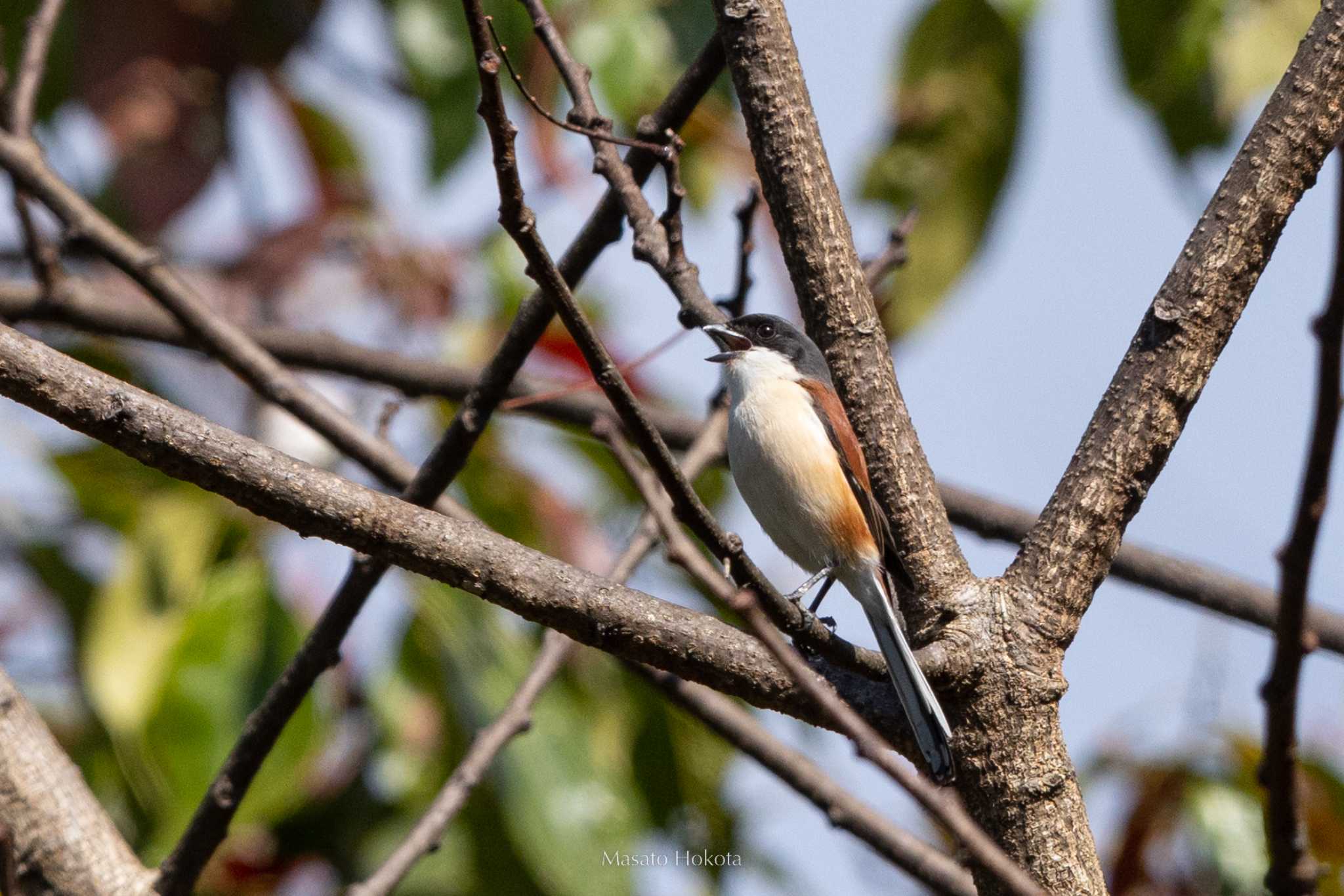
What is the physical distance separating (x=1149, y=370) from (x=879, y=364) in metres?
0.47

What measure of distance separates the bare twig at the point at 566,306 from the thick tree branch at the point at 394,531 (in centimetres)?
14

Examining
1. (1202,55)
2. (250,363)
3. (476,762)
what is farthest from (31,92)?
(1202,55)

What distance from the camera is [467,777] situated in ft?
10.1

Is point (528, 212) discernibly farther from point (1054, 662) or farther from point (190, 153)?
point (190, 153)

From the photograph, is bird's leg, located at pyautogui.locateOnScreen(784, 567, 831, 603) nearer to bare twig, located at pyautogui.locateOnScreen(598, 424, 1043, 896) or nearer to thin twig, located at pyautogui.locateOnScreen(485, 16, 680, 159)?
thin twig, located at pyautogui.locateOnScreen(485, 16, 680, 159)

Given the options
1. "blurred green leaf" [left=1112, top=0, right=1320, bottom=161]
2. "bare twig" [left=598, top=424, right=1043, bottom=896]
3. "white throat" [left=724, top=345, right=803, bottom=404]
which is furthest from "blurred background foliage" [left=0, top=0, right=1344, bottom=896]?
"bare twig" [left=598, top=424, right=1043, bottom=896]

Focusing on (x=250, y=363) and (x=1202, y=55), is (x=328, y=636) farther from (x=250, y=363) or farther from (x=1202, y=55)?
(x=1202, y=55)

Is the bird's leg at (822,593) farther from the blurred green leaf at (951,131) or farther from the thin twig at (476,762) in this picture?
the blurred green leaf at (951,131)

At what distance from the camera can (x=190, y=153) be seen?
5.30 m

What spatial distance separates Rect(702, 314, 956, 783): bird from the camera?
3.22m

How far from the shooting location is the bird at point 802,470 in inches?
127

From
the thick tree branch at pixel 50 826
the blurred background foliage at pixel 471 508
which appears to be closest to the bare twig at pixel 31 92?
the blurred background foliage at pixel 471 508

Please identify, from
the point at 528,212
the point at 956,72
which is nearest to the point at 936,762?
the point at 528,212

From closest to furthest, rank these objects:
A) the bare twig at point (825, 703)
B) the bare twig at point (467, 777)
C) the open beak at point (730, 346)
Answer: the bare twig at point (825, 703) < the bare twig at point (467, 777) < the open beak at point (730, 346)
